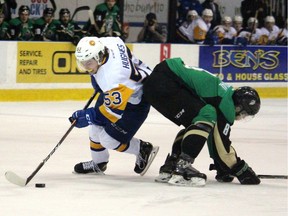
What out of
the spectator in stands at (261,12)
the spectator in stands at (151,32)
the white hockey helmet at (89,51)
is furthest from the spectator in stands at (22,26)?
the white hockey helmet at (89,51)

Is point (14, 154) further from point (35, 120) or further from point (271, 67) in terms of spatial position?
point (271, 67)

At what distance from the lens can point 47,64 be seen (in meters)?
13.8

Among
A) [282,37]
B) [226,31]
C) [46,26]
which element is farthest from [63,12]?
[282,37]

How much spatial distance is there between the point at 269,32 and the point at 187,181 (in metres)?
10.2

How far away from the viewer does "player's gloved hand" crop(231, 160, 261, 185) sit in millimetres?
7227

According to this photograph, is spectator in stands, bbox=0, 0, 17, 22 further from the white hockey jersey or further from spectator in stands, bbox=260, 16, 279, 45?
the white hockey jersey

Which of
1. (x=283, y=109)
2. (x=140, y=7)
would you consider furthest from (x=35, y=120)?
(x=140, y=7)

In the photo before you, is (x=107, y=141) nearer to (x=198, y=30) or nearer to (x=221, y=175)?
(x=221, y=175)

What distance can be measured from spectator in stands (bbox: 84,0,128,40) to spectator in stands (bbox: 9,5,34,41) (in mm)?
991

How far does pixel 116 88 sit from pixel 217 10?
396 inches

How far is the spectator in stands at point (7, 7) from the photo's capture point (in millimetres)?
14281

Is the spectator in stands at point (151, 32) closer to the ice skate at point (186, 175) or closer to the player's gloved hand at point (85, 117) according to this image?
A: the player's gloved hand at point (85, 117)

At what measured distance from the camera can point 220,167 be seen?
733cm

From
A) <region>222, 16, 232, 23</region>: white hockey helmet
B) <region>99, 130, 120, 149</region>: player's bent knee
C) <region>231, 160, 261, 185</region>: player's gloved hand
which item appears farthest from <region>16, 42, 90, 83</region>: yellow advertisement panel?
<region>231, 160, 261, 185</region>: player's gloved hand
